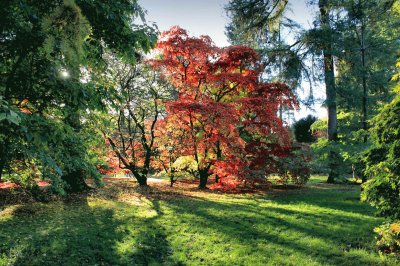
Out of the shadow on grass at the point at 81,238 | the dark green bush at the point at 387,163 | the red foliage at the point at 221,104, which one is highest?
the red foliage at the point at 221,104

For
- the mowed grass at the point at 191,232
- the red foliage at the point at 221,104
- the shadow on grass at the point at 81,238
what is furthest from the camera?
the red foliage at the point at 221,104

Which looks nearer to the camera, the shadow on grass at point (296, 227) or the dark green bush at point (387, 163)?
the dark green bush at point (387, 163)

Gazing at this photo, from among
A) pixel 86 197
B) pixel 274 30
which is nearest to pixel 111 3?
pixel 86 197

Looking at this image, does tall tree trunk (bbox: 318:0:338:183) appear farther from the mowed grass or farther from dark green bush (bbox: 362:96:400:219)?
dark green bush (bbox: 362:96:400:219)

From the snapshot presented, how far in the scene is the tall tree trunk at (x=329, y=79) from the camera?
45.7 ft

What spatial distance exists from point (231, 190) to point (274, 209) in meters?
3.98

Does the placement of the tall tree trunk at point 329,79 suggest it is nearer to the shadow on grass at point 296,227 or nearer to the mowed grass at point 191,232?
the mowed grass at point 191,232

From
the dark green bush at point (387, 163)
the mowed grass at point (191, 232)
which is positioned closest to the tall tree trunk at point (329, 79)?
the mowed grass at point (191, 232)

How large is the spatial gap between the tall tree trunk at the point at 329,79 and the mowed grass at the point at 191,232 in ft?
15.7

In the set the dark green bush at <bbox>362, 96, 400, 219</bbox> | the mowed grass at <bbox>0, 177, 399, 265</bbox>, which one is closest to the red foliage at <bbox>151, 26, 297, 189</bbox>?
the mowed grass at <bbox>0, 177, 399, 265</bbox>

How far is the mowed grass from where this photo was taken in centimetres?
596

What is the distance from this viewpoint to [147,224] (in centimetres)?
812

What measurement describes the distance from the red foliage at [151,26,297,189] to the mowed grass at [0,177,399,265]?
242cm

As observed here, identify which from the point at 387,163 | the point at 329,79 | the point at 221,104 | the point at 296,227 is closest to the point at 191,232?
the point at 296,227
